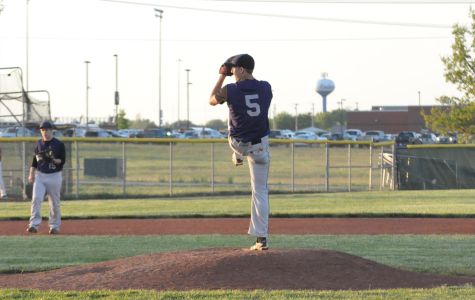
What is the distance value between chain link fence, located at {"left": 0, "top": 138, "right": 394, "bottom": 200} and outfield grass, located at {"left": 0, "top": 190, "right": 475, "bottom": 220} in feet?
7.13

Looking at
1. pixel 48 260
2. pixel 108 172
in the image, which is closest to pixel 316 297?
pixel 48 260

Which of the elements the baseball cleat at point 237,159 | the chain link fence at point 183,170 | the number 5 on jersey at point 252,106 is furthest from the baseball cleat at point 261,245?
the chain link fence at point 183,170

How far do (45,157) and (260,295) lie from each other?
835 centimetres

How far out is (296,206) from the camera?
80.0 ft

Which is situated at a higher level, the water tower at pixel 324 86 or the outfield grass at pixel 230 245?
the water tower at pixel 324 86

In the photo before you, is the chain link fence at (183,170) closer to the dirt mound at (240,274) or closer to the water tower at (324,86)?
the dirt mound at (240,274)

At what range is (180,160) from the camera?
6006 centimetres

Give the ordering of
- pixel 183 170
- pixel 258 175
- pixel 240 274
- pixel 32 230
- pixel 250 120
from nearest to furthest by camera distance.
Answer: pixel 240 274, pixel 250 120, pixel 258 175, pixel 32 230, pixel 183 170

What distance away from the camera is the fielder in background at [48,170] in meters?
15.8

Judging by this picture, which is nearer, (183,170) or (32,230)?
(32,230)

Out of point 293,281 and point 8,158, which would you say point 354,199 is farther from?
point 293,281

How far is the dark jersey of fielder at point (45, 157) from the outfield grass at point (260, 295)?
23.8 feet

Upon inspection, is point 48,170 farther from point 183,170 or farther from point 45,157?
point 183,170

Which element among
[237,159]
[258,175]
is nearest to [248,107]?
[237,159]
